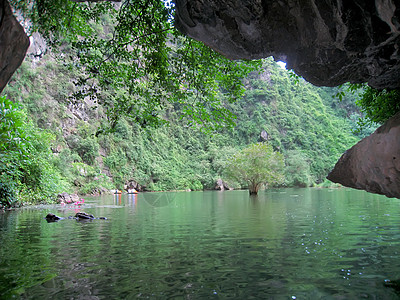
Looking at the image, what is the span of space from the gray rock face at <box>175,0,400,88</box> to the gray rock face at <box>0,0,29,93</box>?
301 centimetres

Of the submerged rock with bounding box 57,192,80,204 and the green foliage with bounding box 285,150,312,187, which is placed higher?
the green foliage with bounding box 285,150,312,187

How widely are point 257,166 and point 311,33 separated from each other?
92.9ft

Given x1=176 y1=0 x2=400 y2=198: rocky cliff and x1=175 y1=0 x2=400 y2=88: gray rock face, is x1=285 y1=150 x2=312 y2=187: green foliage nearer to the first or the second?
x1=176 y1=0 x2=400 y2=198: rocky cliff

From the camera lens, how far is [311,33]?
5148 mm

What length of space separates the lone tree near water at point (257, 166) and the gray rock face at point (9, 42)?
1144 inches

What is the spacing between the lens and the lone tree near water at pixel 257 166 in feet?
106

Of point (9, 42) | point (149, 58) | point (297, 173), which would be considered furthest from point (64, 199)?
point (297, 173)

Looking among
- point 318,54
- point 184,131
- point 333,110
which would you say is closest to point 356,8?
point 318,54

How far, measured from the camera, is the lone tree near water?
32378 millimetres

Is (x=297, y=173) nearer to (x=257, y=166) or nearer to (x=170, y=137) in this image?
(x=257, y=166)

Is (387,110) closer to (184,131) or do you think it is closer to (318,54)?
(318,54)

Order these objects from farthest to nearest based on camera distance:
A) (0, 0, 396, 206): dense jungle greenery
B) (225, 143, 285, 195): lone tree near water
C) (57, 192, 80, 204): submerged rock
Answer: (225, 143, 285, 195): lone tree near water → (57, 192, 80, 204): submerged rock → (0, 0, 396, 206): dense jungle greenery

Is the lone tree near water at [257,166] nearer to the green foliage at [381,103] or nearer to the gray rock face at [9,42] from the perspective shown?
the green foliage at [381,103]

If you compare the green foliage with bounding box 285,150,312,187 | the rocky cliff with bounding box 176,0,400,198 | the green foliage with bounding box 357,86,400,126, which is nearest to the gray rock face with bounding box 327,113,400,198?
the rocky cliff with bounding box 176,0,400,198
